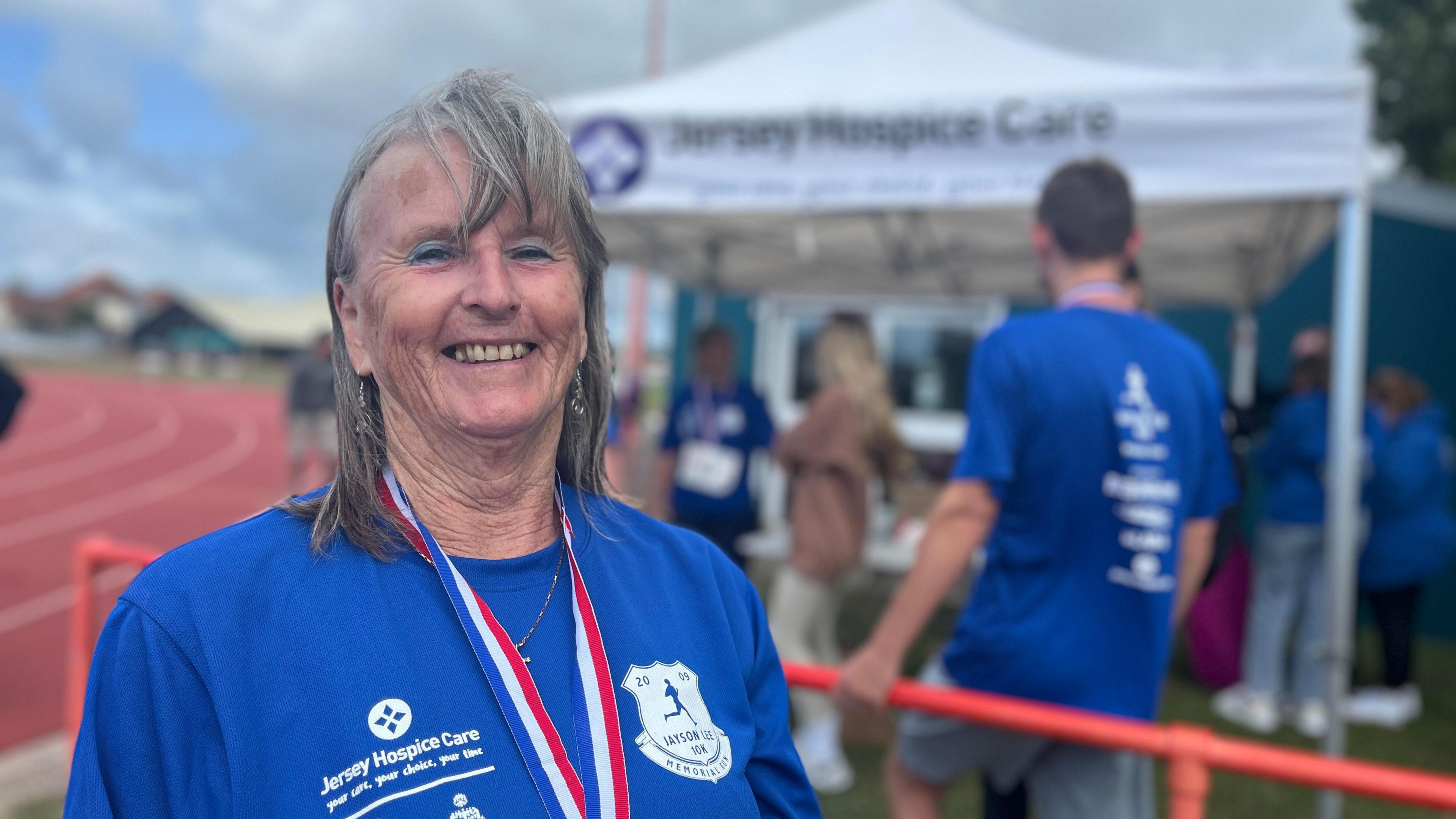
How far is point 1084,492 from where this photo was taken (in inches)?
82.1

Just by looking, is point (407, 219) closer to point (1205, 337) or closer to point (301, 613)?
point (301, 613)

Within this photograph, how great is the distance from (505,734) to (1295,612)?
18.2ft

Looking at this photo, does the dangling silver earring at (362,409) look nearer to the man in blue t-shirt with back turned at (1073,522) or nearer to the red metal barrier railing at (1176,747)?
the red metal barrier railing at (1176,747)

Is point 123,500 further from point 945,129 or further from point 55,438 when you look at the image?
point 945,129

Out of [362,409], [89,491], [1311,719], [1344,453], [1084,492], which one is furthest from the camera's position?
[89,491]

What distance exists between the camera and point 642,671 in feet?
3.71

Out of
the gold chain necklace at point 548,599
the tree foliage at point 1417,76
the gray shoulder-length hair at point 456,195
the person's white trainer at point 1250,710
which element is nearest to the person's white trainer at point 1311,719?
the person's white trainer at point 1250,710

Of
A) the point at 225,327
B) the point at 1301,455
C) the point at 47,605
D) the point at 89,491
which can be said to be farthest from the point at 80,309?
the point at 1301,455

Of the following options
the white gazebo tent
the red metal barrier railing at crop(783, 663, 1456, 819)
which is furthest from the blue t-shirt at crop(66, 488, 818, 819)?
the white gazebo tent

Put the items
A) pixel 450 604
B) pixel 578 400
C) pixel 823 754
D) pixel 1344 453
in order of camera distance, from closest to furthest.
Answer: pixel 450 604 → pixel 578 400 → pixel 1344 453 → pixel 823 754

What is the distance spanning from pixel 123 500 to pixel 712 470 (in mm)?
12679

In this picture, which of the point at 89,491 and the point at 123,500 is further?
the point at 89,491

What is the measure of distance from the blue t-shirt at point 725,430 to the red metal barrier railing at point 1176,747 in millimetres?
2406

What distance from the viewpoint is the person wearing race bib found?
4594 mm
